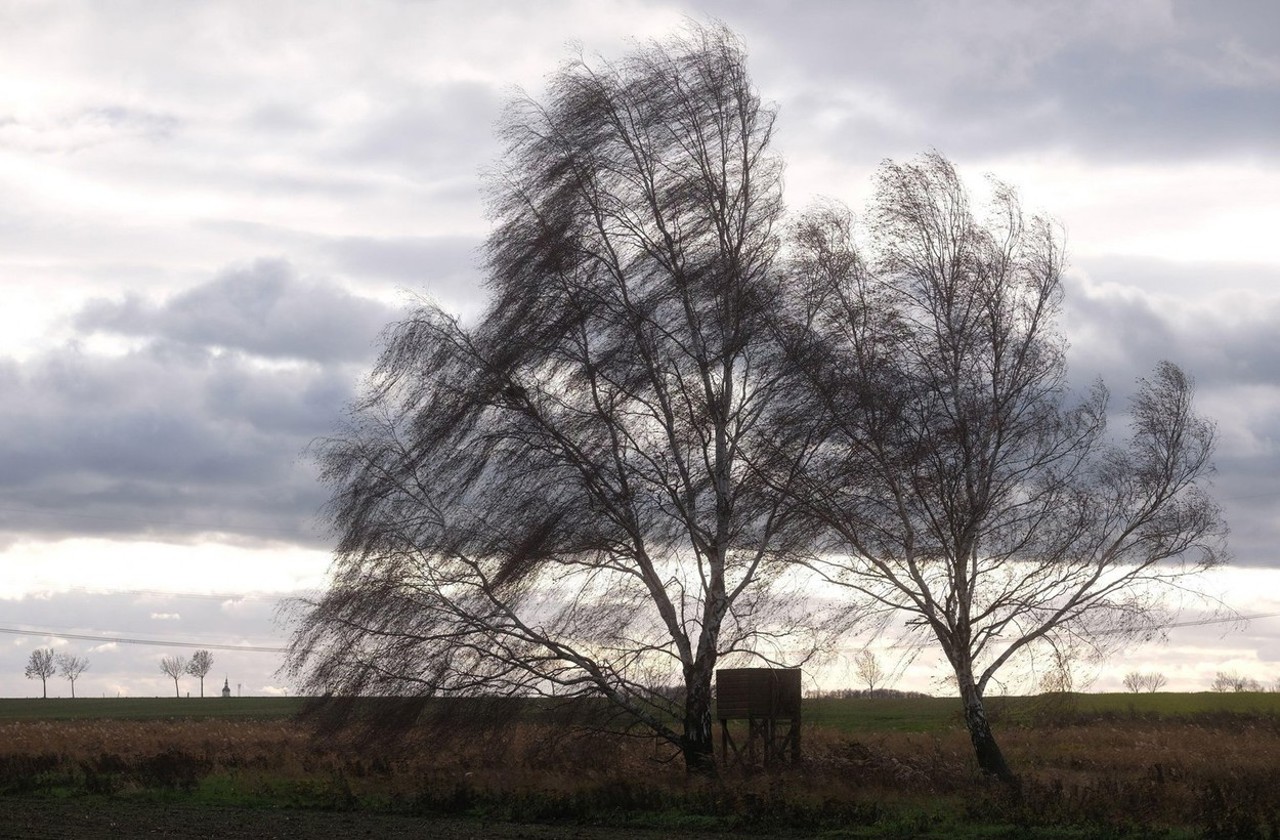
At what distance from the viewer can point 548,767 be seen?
24.8m

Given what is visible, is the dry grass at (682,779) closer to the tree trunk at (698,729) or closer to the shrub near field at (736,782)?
the shrub near field at (736,782)

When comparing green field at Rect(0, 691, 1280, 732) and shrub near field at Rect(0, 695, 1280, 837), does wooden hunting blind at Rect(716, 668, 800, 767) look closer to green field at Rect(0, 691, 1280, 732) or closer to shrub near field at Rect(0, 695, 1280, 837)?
shrub near field at Rect(0, 695, 1280, 837)

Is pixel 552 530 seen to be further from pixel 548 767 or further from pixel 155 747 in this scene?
pixel 155 747

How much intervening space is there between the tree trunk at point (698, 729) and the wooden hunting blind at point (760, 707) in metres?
0.33

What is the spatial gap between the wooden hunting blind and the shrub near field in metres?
0.80

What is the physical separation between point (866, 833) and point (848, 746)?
9.00 m

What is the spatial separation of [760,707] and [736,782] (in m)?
2.45

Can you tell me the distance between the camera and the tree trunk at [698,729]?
24109 millimetres

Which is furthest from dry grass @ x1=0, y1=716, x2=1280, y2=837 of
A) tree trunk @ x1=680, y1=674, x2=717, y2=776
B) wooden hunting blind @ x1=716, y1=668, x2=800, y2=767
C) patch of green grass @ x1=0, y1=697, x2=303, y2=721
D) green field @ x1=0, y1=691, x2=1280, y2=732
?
patch of green grass @ x1=0, y1=697, x2=303, y2=721

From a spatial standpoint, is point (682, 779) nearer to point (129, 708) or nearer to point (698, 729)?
point (698, 729)

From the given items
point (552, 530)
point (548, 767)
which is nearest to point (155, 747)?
point (548, 767)

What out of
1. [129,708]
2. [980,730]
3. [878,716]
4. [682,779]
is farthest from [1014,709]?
[129,708]

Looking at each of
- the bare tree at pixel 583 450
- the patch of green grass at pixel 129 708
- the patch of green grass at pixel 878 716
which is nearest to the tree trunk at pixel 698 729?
the bare tree at pixel 583 450

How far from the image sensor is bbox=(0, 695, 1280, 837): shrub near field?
19.6 meters
